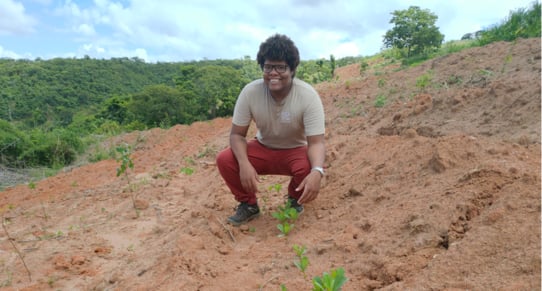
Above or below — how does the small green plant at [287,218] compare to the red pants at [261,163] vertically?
below

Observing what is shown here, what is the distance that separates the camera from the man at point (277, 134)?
106 inches

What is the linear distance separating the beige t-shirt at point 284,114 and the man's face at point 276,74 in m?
0.13

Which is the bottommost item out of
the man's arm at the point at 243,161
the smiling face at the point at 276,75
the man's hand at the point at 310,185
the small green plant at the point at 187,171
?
the small green plant at the point at 187,171

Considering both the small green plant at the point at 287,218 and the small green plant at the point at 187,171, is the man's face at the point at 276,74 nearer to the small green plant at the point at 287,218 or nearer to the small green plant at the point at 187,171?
the small green plant at the point at 287,218

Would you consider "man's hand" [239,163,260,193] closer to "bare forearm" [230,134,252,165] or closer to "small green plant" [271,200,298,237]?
"bare forearm" [230,134,252,165]

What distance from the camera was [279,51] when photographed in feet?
8.77

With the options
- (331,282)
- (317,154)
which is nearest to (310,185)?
(317,154)

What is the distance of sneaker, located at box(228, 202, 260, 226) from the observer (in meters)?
2.99

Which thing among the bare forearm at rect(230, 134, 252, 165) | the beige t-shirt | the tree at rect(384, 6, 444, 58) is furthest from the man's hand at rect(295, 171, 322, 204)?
the tree at rect(384, 6, 444, 58)

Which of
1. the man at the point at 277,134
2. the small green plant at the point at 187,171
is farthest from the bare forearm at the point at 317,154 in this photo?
the small green plant at the point at 187,171

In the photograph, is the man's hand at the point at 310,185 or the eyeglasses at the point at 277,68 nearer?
the man's hand at the point at 310,185

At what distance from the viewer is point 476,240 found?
5.79 ft

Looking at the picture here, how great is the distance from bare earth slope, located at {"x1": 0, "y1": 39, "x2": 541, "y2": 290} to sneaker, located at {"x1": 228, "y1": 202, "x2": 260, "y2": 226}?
3.3 inches

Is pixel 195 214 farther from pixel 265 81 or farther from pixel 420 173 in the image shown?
pixel 420 173
